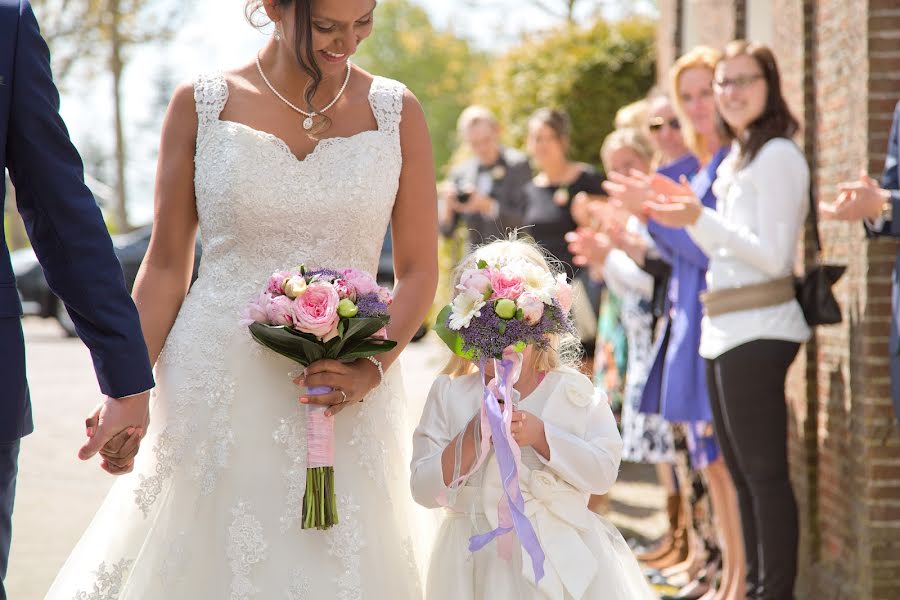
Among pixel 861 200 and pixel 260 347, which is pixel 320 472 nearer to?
pixel 260 347

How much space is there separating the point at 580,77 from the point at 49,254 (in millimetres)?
13169

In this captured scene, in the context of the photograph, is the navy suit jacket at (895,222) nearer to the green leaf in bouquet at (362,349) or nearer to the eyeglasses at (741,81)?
the eyeglasses at (741,81)

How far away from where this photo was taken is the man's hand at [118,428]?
290 centimetres

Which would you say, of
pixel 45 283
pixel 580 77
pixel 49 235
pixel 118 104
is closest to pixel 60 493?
pixel 49 235

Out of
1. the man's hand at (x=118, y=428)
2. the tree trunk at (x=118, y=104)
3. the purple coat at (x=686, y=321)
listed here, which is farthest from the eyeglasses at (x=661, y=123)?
the tree trunk at (x=118, y=104)

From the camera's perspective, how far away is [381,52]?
232 ft

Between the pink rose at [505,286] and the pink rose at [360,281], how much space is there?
341mm

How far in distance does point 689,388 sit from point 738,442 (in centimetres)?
53

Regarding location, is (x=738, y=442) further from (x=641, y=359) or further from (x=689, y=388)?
(x=641, y=359)

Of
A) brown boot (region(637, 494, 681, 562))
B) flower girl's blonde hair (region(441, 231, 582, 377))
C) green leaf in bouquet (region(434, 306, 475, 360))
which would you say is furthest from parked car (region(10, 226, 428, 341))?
green leaf in bouquet (region(434, 306, 475, 360))

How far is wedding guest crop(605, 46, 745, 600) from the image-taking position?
5598mm

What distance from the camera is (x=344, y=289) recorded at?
10.4 feet

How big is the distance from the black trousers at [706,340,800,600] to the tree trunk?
78.0 ft

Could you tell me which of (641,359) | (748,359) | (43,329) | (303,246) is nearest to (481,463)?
(303,246)
